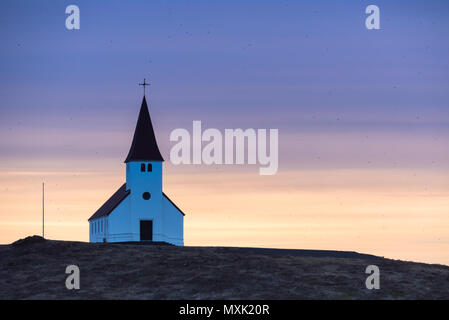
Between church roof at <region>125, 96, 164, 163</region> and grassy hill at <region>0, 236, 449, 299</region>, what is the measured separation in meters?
27.5

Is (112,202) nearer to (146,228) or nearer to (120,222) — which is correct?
(120,222)

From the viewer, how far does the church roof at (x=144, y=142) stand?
75875mm

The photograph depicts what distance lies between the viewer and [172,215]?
75.7 m

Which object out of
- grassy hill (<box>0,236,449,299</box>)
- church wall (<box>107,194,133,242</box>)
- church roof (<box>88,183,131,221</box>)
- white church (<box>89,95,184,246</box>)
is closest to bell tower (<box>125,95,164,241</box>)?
white church (<box>89,95,184,246</box>)

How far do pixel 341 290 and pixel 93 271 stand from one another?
12858mm

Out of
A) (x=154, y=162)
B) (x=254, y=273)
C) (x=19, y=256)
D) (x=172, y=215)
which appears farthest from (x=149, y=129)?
(x=254, y=273)

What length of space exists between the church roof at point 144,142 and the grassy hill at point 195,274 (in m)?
27.5

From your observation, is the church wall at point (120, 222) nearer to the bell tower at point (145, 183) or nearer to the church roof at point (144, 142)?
the bell tower at point (145, 183)

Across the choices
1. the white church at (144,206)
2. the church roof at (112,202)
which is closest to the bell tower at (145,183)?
the white church at (144,206)

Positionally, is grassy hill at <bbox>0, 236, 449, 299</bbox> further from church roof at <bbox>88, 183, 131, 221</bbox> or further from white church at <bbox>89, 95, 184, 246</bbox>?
church roof at <bbox>88, 183, 131, 221</bbox>

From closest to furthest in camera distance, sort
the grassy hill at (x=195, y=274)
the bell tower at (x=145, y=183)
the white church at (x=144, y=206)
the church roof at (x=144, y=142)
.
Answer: the grassy hill at (x=195, y=274) < the white church at (x=144, y=206) < the bell tower at (x=145, y=183) < the church roof at (x=144, y=142)
